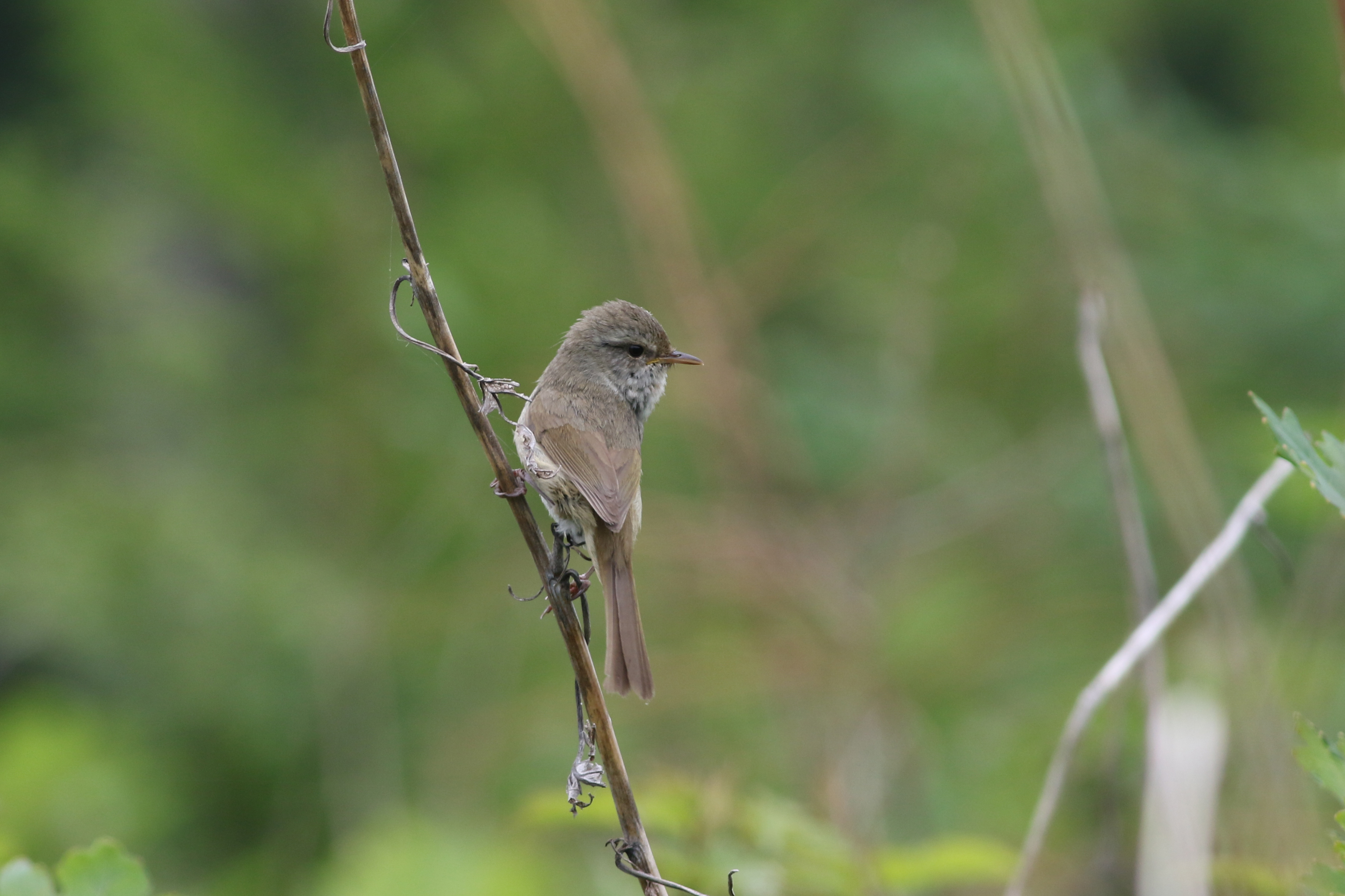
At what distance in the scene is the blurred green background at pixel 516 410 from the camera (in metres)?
4.39

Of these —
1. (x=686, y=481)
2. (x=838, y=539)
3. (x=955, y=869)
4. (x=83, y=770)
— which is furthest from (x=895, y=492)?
(x=83, y=770)

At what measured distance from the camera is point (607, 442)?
298cm

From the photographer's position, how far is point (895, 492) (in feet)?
16.5

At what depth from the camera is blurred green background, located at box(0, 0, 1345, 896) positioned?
4.39m

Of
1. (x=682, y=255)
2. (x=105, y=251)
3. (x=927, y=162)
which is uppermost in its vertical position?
(x=927, y=162)

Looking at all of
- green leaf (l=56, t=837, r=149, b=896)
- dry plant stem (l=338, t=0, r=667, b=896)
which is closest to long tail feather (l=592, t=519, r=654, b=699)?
dry plant stem (l=338, t=0, r=667, b=896)

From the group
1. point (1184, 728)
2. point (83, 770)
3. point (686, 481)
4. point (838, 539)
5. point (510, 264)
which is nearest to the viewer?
point (1184, 728)

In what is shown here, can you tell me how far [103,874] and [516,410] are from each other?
8.39ft

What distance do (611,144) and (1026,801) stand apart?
2.85 m

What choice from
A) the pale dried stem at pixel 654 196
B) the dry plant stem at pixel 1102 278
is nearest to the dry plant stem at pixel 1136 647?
the dry plant stem at pixel 1102 278

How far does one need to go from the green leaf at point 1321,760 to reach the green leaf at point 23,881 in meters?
1.48

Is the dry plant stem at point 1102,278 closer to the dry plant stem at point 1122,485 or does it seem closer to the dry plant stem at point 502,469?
the dry plant stem at point 1122,485

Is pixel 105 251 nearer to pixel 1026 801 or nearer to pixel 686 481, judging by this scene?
pixel 686 481

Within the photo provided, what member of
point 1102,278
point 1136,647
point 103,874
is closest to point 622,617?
point 1136,647
